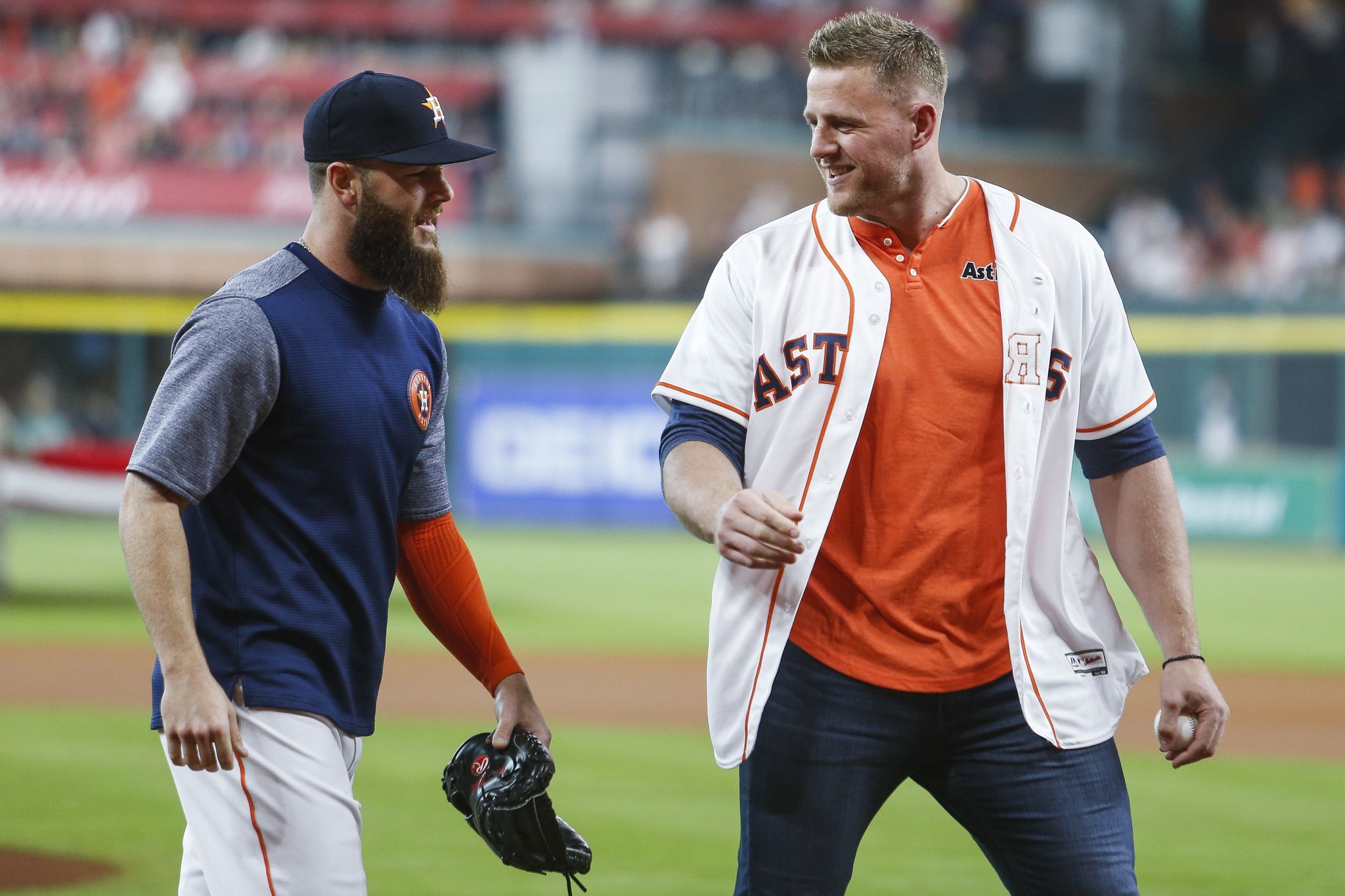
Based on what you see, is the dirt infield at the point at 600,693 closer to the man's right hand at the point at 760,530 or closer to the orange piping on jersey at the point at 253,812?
the orange piping on jersey at the point at 253,812

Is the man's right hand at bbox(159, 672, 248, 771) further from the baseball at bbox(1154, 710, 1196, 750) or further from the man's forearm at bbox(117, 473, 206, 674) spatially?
the baseball at bbox(1154, 710, 1196, 750)

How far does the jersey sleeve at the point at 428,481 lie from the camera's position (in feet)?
10.6

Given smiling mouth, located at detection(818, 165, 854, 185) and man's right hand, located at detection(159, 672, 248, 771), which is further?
smiling mouth, located at detection(818, 165, 854, 185)

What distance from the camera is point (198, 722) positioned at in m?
2.69

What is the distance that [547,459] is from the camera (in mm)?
21531

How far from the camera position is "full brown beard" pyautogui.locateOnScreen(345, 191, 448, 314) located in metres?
2.99

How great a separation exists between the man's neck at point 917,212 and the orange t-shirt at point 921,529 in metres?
0.17

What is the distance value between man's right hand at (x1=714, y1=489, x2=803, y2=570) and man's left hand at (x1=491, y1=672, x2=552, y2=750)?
0.72m

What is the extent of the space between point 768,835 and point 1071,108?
86.3 ft

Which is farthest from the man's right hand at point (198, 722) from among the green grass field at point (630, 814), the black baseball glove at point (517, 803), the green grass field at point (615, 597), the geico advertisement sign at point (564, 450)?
the geico advertisement sign at point (564, 450)

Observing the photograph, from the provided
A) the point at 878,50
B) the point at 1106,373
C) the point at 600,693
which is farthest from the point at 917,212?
the point at 600,693

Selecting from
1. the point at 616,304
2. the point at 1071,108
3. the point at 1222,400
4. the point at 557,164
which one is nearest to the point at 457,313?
the point at 616,304


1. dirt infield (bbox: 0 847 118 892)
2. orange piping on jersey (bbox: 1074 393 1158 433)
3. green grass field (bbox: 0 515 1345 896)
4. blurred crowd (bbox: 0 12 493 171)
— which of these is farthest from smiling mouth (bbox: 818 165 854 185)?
blurred crowd (bbox: 0 12 493 171)

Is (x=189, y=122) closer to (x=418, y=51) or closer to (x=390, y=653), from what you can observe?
(x=418, y=51)
